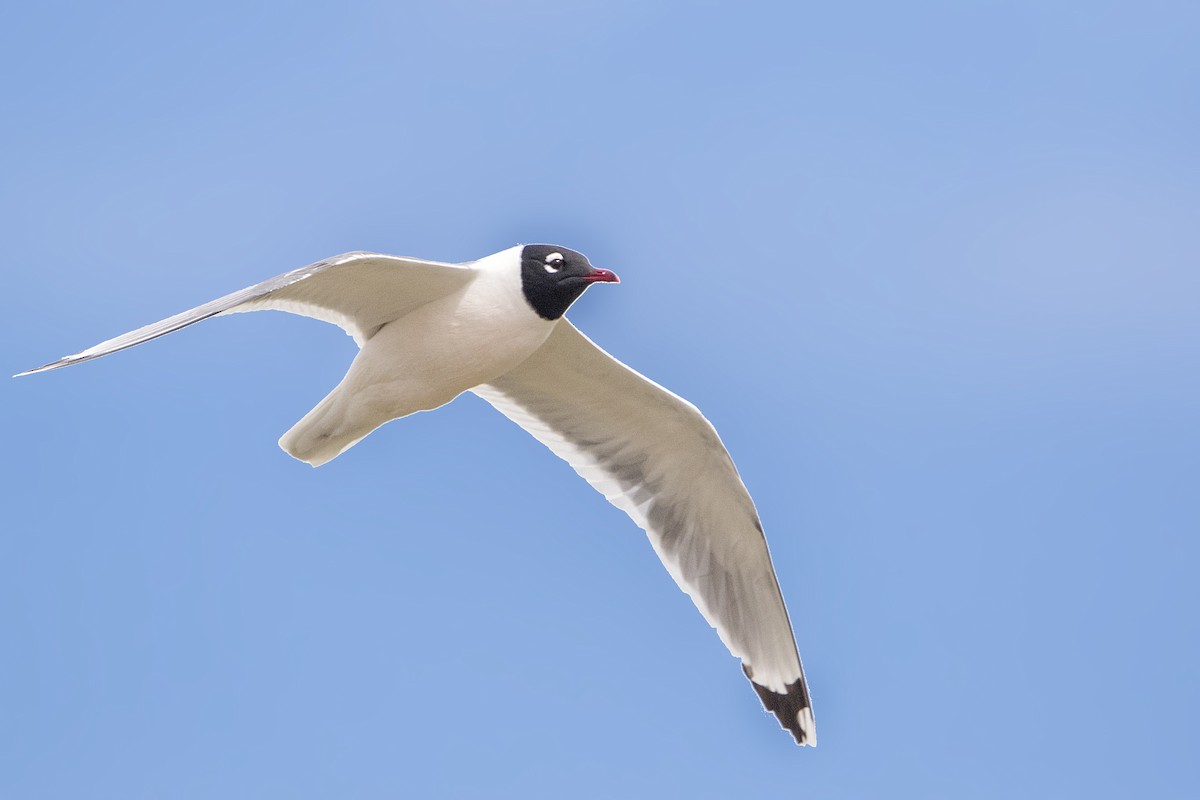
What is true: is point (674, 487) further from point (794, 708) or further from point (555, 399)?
point (794, 708)

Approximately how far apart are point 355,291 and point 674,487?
5.94 ft

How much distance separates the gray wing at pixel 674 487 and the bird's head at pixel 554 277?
82 centimetres

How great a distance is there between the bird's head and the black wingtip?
7.52 feet

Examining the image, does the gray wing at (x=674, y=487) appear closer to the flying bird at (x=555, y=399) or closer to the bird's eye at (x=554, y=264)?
the flying bird at (x=555, y=399)

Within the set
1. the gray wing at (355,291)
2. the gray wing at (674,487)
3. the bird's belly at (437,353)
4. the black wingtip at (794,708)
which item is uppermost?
the gray wing at (355,291)

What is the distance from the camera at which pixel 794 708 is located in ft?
22.8

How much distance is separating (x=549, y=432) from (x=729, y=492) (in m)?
0.88

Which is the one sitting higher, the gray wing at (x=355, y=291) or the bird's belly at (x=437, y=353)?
the gray wing at (x=355, y=291)

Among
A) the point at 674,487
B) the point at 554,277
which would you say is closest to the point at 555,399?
the point at 674,487

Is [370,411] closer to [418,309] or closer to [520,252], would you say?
[418,309]

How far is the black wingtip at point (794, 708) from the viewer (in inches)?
271

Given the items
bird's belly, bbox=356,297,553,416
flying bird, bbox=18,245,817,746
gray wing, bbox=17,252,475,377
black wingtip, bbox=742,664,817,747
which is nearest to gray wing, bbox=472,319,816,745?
flying bird, bbox=18,245,817,746

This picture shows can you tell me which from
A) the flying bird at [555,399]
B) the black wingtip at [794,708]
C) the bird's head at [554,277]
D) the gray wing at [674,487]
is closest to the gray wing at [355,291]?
the flying bird at [555,399]

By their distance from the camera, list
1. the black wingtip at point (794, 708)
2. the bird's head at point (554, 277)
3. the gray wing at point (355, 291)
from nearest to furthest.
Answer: the gray wing at point (355, 291) < the bird's head at point (554, 277) < the black wingtip at point (794, 708)
